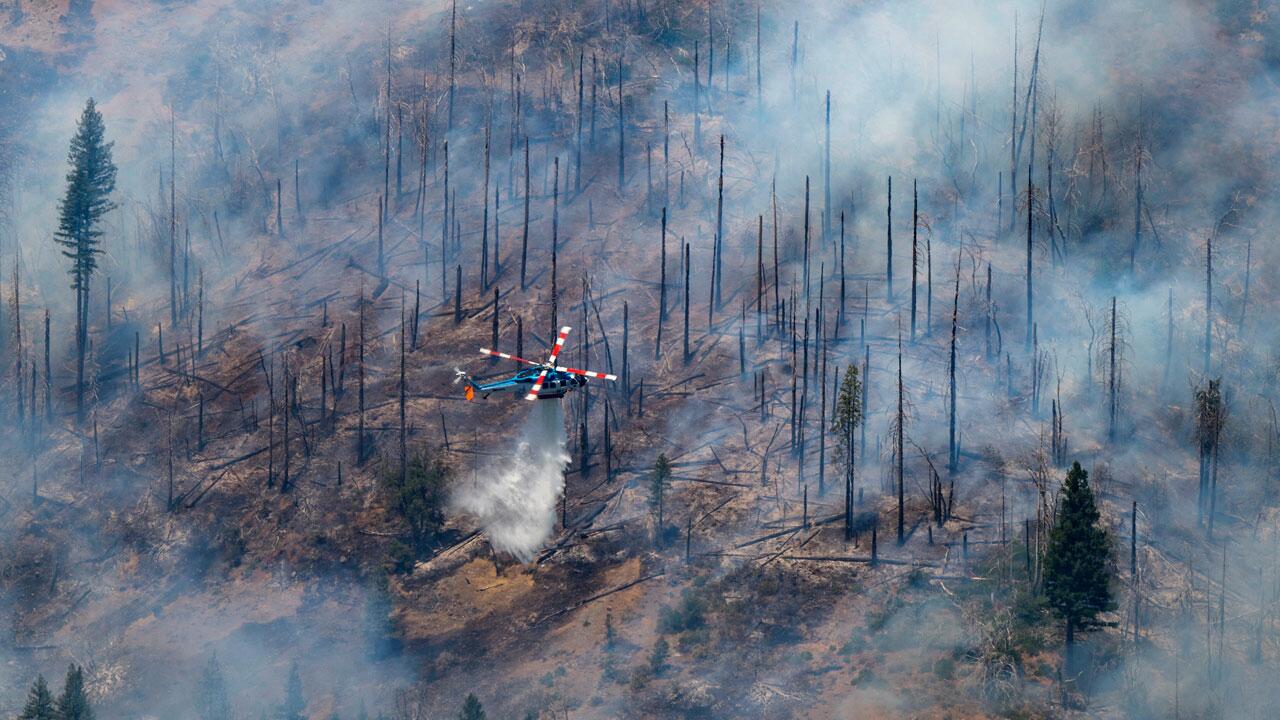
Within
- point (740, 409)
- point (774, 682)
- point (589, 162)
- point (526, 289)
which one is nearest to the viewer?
point (774, 682)

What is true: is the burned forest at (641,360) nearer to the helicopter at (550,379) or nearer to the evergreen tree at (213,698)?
the evergreen tree at (213,698)

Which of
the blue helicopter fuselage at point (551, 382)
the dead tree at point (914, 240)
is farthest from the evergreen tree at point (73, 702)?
the dead tree at point (914, 240)

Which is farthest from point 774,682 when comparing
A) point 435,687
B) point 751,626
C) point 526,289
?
point 526,289

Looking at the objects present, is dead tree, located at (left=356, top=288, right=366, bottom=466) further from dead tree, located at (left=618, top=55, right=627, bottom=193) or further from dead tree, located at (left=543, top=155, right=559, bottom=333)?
dead tree, located at (left=618, top=55, right=627, bottom=193)

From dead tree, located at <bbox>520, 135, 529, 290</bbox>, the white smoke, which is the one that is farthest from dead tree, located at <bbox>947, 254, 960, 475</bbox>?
dead tree, located at <bbox>520, 135, 529, 290</bbox>

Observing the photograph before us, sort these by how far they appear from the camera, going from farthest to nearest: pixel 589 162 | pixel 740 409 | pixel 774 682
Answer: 1. pixel 589 162
2. pixel 740 409
3. pixel 774 682

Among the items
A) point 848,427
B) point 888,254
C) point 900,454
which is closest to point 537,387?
point 848,427

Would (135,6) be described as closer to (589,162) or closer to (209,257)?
(209,257)
